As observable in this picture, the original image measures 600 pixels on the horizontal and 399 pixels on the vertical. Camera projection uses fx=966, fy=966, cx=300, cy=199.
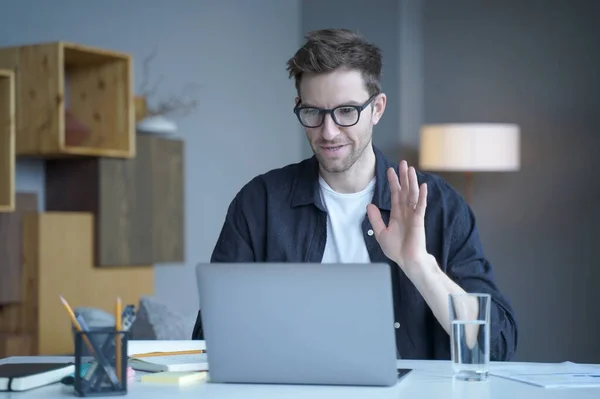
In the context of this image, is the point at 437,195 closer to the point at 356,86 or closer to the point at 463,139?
the point at 356,86

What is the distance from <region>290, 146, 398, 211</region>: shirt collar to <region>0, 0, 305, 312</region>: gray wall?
220 cm

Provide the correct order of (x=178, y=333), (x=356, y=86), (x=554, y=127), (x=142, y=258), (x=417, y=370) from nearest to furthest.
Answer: (x=417, y=370), (x=356, y=86), (x=178, y=333), (x=142, y=258), (x=554, y=127)

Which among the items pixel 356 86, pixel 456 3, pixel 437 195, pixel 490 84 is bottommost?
pixel 437 195

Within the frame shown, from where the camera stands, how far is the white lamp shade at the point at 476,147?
201 inches

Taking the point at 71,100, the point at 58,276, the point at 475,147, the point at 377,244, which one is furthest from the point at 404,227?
the point at 475,147

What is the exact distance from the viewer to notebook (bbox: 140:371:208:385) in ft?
5.42

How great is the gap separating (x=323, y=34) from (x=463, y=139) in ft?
9.25

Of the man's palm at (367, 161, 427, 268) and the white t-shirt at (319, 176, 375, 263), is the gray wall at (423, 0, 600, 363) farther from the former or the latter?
the man's palm at (367, 161, 427, 268)

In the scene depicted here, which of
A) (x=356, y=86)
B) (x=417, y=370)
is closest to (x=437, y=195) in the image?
(x=356, y=86)

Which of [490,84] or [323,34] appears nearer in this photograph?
[323,34]

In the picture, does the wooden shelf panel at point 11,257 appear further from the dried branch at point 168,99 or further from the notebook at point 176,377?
the notebook at point 176,377

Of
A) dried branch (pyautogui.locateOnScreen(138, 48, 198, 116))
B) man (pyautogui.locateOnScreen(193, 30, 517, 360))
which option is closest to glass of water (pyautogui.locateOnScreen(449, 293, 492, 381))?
man (pyautogui.locateOnScreen(193, 30, 517, 360))

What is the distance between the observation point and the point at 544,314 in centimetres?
548

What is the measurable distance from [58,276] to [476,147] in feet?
7.46
